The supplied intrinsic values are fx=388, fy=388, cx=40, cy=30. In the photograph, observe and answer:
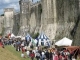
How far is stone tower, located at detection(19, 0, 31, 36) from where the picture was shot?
75.8 meters

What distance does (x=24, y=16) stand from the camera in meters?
→ 76.9

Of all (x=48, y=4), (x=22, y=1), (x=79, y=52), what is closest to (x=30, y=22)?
(x=22, y=1)

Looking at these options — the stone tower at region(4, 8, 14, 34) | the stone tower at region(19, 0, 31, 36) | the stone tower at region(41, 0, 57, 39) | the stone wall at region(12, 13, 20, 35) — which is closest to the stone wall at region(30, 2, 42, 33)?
the stone tower at region(19, 0, 31, 36)

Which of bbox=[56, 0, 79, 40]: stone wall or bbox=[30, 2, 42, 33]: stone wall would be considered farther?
bbox=[30, 2, 42, 33]: stone wall

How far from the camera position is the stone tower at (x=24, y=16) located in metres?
75.8

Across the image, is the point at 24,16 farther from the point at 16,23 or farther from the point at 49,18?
the point at 49,18

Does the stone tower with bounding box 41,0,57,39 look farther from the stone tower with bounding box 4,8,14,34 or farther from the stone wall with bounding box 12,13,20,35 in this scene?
the stone tower with bounding box 4,8,14,34

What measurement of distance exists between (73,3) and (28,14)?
1117 inches

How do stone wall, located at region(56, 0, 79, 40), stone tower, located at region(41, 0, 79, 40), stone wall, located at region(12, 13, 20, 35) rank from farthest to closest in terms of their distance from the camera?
stone wall, located at region(12, 13, 20, 35) → stone tower, located at region(41, 0, 79, 40) → stone wall, located at region(56, 0, 79, 40)

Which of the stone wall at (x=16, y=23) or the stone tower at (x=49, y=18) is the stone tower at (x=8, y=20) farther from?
the stone tower at (x=49, y=18)

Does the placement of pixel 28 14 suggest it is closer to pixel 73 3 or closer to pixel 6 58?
pixel 73 3

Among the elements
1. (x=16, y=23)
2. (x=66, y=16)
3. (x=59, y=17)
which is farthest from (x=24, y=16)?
(x=66, y=16)

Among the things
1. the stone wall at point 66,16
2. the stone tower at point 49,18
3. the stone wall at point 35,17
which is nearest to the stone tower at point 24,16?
the stone wall at point 35,17

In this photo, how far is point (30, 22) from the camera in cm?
7462
